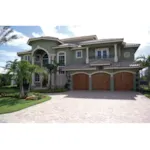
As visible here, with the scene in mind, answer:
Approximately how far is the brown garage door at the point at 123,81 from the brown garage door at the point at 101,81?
0.97 meters

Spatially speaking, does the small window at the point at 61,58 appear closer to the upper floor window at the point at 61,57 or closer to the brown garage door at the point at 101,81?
the upper floor window at the point at 61,57

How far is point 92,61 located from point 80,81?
10.5 feet

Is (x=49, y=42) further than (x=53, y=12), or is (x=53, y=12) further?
(x=49, y=42)

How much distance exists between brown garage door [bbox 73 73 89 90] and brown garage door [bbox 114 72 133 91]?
3683 millimetres

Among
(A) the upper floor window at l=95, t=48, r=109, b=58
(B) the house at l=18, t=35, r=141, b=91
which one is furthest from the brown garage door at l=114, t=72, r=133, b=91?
(A) the upper floor window at l=95, t=48, r=109, b=58

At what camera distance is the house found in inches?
651

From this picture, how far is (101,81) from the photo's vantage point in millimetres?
17500

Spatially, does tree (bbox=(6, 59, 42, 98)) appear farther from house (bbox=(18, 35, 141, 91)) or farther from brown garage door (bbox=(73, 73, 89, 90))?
brown garage door (bbox=(73, 73, 89, 90))

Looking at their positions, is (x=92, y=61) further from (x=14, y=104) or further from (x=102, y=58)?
(x=14, y=104)

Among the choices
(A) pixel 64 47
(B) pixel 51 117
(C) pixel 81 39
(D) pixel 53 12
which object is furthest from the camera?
(C) pixel 81 39

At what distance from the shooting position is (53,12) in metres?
5.30
